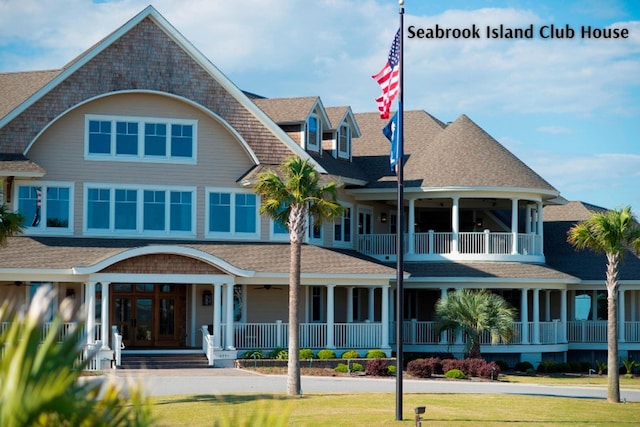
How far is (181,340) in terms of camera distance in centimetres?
3828

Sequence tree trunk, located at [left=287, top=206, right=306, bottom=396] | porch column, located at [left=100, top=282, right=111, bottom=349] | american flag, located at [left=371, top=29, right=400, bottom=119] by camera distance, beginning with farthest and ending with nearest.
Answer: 1. porch column, located at [left=100, top=282, right=111, bottom=349]
2. tree trunk, located at [left=287, top=206, right=306, bottom=396]
3. american flag, located at [left=371, top=29, right=400, bottom=119]

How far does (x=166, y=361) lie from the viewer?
34.6m

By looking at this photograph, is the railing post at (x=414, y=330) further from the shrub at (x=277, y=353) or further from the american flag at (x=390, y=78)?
the american flag at (x=390, y=78)

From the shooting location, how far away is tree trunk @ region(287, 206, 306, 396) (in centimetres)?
2766

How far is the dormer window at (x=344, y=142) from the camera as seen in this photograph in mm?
43188

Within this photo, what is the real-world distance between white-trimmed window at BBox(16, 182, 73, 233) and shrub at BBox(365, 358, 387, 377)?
11154 millimetres

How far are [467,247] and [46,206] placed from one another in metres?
15.8

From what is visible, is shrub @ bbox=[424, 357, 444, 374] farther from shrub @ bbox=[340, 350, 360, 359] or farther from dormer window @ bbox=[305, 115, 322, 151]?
dormer window @ bbox=[305, 115, 322, 151]

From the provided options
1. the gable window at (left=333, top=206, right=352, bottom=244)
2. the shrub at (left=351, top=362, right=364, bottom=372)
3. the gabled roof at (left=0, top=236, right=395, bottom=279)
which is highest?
the gable window at (left=333, top=206, right=352, bottom=244)

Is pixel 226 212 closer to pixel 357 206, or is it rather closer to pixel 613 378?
pixel 357 206

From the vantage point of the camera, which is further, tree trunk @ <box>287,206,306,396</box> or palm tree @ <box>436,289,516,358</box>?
palm tree @ <box>436,289,516,358</box>

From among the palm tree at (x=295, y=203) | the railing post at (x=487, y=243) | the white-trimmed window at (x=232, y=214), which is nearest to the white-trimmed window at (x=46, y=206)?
the white-trimmed window at (x=232, y=214)

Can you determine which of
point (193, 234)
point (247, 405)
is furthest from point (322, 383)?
point (193, 234)

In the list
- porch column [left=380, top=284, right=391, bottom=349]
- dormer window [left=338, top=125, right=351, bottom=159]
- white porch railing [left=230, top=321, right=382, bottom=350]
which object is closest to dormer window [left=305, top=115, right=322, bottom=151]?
dormer window [left=338, top=125, right=351, bottom=159]
